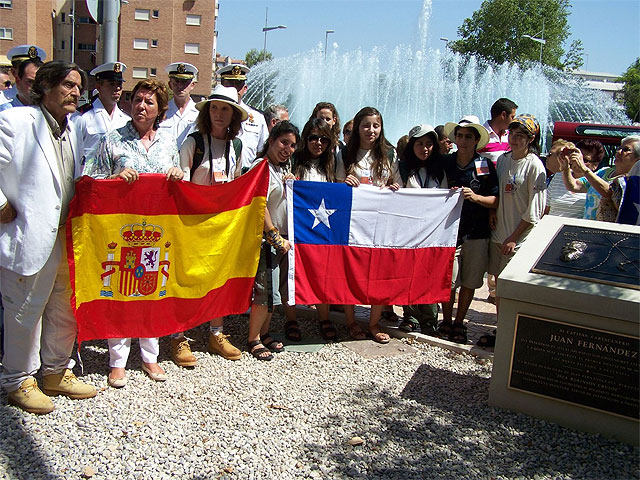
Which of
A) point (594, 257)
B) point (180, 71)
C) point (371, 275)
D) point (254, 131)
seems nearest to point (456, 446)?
point (594, 257)

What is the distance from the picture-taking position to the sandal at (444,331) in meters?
5.78

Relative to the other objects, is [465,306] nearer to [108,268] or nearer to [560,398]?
[560,398]

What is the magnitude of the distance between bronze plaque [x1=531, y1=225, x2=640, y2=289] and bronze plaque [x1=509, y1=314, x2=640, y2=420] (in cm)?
36

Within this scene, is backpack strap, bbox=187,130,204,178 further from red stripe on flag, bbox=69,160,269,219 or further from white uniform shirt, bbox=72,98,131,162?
white uniform shirt, bbox=72,98,131,162

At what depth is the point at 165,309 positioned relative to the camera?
15.2 feet

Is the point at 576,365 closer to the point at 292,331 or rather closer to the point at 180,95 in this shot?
the point at 292,331

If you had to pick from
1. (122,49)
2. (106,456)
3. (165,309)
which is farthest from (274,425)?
(122,49)

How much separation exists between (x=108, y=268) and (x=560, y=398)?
3313mm

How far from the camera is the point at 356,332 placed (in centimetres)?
571

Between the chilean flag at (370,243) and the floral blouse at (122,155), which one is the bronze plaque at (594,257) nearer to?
the chilean flag at (370,243)

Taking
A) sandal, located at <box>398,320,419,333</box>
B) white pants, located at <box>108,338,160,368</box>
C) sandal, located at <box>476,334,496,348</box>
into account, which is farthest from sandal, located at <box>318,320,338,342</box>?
white pants, located at <box>108,338,160,368</box>

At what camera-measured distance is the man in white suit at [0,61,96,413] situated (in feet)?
12.0

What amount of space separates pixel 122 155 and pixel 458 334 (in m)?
3.45

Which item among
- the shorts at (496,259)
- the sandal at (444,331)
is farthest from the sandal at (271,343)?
the shorts at (496,259)
